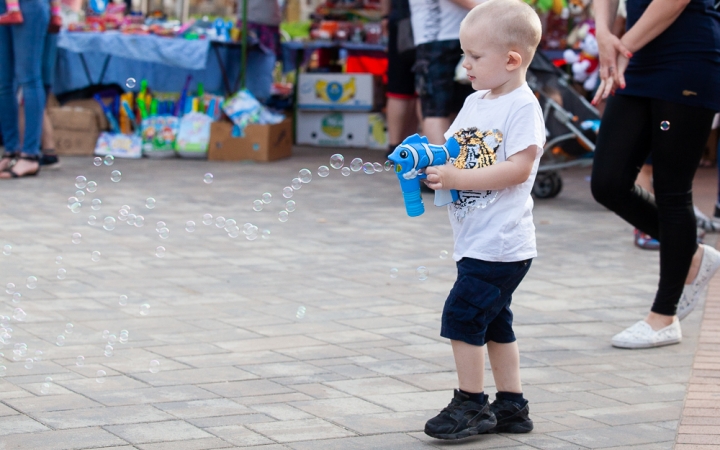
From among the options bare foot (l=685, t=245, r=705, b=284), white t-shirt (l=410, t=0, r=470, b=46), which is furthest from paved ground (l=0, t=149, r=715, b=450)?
white t-shirt (l=410, t=0, r=470, b=46)

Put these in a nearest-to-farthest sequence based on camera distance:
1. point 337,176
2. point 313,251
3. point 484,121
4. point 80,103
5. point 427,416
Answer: point 484,121
point 427,416
point 313,251
point 337,176
point 80,103

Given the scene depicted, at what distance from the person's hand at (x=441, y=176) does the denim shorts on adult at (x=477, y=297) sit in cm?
25

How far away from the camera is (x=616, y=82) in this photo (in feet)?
12.3

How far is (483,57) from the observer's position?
8.91 feet

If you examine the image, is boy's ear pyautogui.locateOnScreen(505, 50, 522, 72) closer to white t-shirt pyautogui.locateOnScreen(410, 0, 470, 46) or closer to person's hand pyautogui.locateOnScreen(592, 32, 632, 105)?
person's hand pyautogui.locateOnScreen(592, 32, 632, 105)

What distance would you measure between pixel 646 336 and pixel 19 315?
93.3 inches

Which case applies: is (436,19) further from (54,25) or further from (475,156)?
(475,156)

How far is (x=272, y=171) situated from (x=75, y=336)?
4993 mm

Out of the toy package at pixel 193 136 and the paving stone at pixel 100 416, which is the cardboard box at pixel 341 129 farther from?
the paving stone at pixel 100 416

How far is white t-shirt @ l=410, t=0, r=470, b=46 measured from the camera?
6855mm

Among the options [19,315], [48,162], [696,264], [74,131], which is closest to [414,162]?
[696,264]

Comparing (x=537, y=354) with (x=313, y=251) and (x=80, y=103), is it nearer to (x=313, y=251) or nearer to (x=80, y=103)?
(x=313, y=251)

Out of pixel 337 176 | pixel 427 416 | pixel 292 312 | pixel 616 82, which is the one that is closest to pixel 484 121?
pixel 427 416

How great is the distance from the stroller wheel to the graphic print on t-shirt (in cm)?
477
